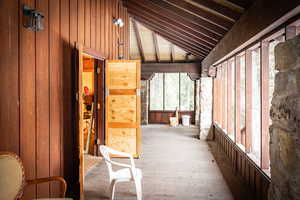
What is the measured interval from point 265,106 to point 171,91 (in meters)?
8.51

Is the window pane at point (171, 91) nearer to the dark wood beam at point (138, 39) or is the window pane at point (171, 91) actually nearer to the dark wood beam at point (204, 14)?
the dark wood beam at point (138, 39)

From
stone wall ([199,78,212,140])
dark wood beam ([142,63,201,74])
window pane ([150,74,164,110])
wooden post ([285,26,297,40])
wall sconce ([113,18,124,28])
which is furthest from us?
window pane ([150,74,164,110])

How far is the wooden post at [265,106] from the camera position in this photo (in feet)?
9.59

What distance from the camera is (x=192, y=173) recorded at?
4.06 meters

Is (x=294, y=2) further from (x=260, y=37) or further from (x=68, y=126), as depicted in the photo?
(x=68, y=126)

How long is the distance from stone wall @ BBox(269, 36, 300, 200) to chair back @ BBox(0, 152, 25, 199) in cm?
207

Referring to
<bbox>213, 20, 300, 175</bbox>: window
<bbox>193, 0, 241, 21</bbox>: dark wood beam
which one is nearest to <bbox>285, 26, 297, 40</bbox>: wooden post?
<bbox>213, 20, 300, 175</bbox>: window

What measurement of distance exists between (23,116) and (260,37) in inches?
112

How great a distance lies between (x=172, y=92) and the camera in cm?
1146

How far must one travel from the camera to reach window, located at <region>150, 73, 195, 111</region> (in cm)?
1138

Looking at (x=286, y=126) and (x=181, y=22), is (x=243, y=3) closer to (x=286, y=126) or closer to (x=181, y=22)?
(x=286, y=126)

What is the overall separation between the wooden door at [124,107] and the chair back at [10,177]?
283 cm

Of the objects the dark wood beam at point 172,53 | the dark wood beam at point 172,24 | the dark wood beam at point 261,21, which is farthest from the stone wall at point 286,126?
the dark wood beam at point 172,53

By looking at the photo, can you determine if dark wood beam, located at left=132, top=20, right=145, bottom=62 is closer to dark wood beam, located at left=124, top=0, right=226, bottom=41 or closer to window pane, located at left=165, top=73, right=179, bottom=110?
window pane, located at left=165, top=73, right=179, bottom=110
